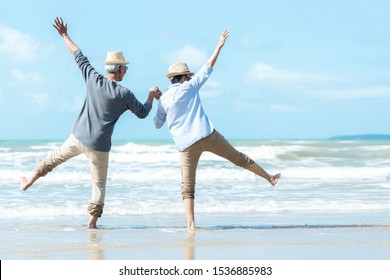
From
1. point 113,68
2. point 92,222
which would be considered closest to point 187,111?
point 113,68

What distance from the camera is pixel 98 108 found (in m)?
7.55

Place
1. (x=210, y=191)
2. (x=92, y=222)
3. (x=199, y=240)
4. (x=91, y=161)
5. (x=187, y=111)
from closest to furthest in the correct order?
(x=199, y=240) → (x=187, y=111) → (x=91, y=161) → (x=92, y=222) → (x=210, y=191)

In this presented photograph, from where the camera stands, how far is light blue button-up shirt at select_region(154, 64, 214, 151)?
745 cm

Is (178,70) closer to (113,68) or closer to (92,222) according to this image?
(113,68)

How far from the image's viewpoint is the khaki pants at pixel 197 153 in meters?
7.61

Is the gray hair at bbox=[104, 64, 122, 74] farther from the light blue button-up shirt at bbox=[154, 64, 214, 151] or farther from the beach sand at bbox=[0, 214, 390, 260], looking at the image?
the beach sand at bbox=[0, 214, 390, 260]

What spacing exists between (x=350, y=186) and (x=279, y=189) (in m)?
1.74

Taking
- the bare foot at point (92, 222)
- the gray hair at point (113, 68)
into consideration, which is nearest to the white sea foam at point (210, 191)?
the bare foot at point (92, 222)

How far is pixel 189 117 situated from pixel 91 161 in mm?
1147

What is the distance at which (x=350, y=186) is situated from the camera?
13.8 m

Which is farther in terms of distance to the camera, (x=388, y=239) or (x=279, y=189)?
(x=279, y=189)

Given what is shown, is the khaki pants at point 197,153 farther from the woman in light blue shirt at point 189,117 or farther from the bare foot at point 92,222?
the bare foot at point 92,222
